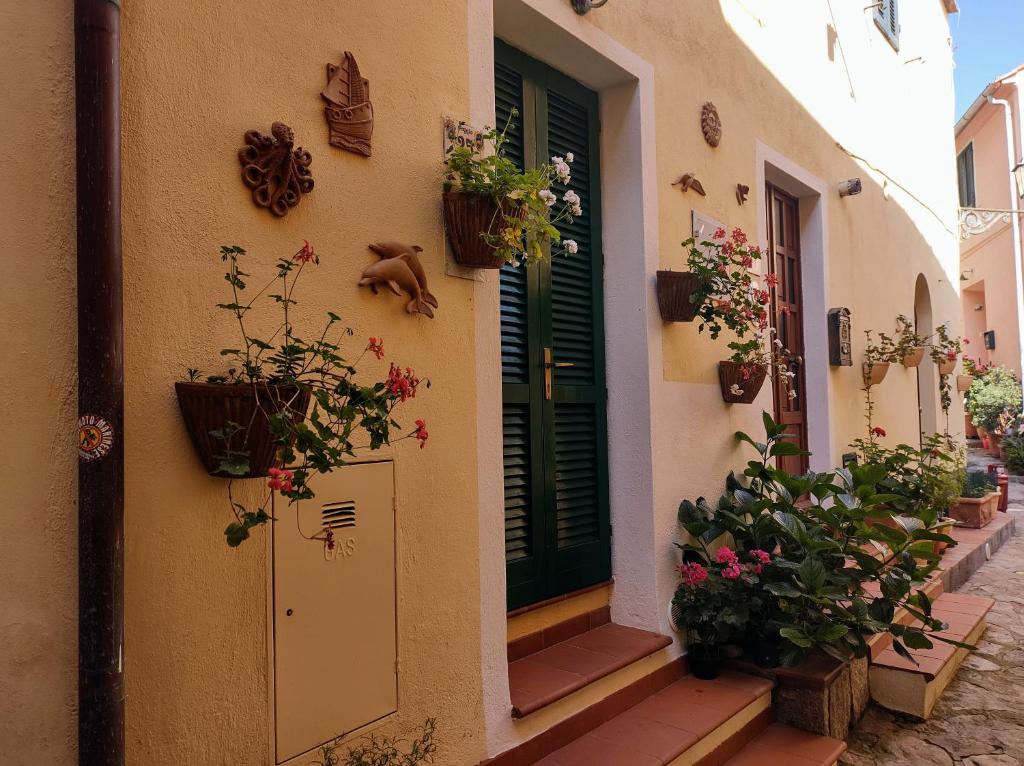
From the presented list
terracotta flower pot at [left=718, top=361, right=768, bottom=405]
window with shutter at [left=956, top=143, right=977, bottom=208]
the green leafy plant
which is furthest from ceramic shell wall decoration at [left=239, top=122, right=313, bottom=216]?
window with shutter at [left=956, top=143, right=977, bottom=208]

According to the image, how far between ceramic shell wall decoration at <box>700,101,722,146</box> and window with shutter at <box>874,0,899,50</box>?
15.2 feet

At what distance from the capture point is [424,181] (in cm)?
248

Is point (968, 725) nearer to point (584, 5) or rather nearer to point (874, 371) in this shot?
point (874, 371)

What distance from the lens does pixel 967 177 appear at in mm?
18438

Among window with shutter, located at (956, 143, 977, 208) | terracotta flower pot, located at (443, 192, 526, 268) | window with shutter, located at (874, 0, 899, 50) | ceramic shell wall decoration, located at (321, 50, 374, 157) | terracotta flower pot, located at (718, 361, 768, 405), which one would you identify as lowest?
terracotta flower pot, located at (718, 361, 768, 405)

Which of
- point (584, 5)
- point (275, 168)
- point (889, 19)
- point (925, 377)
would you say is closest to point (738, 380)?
point (584, 5)

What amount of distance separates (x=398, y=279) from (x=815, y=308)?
475 centimetres

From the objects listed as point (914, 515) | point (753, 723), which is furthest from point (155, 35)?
point (914, 515)

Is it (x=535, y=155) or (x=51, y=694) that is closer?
(x=51, y=694)

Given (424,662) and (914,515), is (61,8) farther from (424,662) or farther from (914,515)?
(914,515)

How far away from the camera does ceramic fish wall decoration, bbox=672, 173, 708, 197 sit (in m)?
4.02

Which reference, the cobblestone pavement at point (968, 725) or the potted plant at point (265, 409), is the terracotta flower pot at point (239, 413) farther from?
the cobblestone pavement at point (968, 725)

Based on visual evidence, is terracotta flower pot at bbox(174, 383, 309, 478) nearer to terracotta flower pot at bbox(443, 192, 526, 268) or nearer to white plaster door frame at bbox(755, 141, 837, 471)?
terracotta flower pot at bbox(443, 192, 526, 268)

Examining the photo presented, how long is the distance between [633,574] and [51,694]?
2660mm
